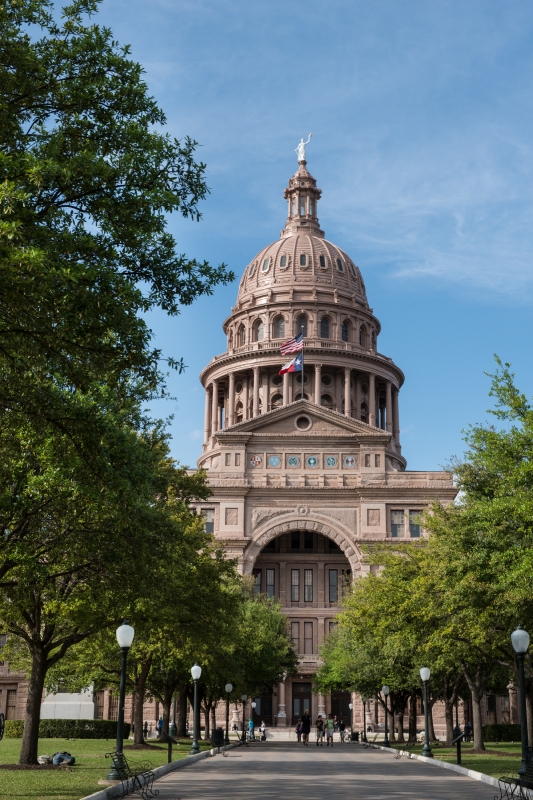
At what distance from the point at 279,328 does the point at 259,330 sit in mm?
2560

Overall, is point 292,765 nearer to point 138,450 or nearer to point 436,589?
point 436,589

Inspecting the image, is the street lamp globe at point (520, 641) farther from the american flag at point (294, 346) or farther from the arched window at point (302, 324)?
the arched window at point (302, 324)

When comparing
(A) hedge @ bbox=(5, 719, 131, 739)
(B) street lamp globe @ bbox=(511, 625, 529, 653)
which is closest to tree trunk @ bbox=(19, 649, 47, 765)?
(B) street lamp globe @ bbox=(511, 625, 529, 653)

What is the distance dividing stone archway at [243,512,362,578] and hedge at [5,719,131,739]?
2232 cm

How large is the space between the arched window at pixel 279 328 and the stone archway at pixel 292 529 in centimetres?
3348

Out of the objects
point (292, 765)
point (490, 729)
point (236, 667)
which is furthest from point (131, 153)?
point (490, 729)

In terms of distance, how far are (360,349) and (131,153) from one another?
9311cm

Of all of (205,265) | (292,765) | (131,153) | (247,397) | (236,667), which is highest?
(247,397)

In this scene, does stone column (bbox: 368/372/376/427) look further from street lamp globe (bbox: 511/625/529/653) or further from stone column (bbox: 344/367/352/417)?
street lamp globe (bbox: 511/625/529/653)

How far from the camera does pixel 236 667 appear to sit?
152 ft

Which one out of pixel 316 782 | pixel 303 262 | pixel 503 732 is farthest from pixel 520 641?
pixel 303 262

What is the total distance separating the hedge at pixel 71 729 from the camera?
59719 millimetres

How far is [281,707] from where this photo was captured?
8225 centimetres

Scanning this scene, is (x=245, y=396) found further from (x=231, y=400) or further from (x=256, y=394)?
(x=256, y=394)
